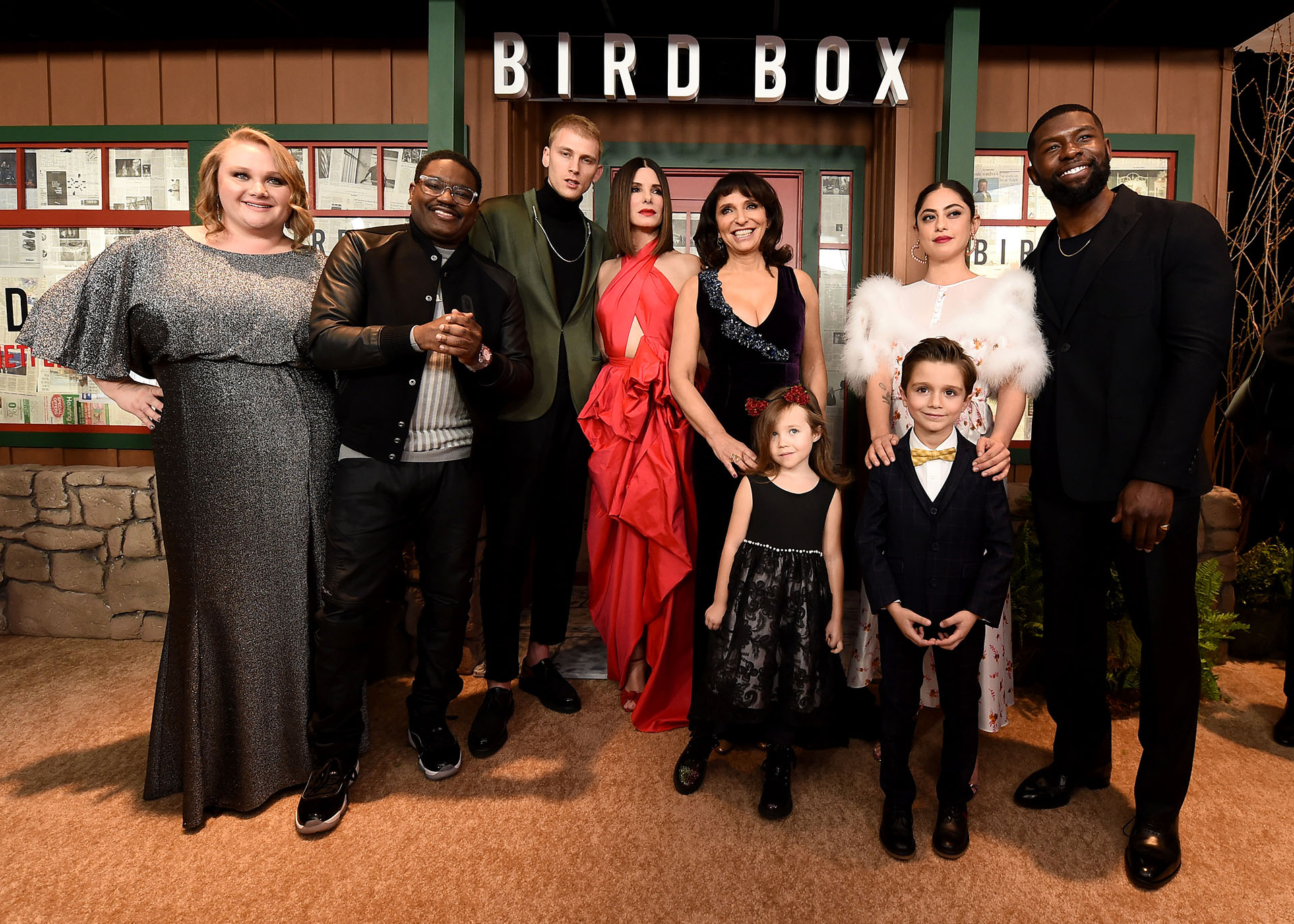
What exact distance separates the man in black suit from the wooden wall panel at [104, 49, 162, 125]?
14.1 feet

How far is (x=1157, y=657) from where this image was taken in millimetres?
1992

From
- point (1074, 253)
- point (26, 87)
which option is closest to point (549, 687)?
point (1074, 253)

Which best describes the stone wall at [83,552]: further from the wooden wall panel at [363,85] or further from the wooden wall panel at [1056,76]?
the wooden wall panel at [1056,76]

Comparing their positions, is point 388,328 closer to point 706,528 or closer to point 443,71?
point 706,528

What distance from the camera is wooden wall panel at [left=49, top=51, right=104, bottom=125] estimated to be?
3979 millimetres

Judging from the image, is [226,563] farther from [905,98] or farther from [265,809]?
[905,98]

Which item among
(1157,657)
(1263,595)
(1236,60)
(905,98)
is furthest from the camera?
(1236,60)

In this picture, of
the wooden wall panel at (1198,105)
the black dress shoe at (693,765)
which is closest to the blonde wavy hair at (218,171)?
the black dress shoe at (693,765)

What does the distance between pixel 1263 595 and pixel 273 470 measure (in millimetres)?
4294

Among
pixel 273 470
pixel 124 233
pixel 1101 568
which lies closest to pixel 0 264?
pixel 124 233

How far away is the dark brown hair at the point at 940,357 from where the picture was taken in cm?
199

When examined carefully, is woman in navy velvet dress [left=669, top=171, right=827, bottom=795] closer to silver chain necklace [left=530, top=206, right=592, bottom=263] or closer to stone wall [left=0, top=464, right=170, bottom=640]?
silver chain necklace [left=530, top=206, right=592, bottom=263]

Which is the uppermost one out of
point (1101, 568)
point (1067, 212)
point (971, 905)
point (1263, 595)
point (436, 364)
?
point (1067, 212)

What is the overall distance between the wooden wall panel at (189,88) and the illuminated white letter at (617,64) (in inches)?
86.0
